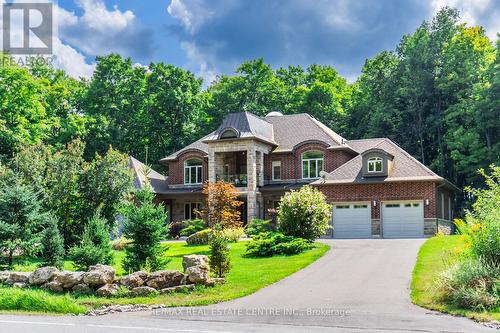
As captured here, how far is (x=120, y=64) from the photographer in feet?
174

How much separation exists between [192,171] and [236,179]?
4.40m

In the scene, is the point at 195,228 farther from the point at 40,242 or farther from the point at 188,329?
the point at 188,329

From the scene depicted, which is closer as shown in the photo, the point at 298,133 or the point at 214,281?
the point at 214,281

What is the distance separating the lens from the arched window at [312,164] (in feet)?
128

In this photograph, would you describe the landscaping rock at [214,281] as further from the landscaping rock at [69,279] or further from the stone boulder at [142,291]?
the landscaping rock at [69,279]

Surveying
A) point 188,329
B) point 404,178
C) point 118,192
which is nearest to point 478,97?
point 404,178

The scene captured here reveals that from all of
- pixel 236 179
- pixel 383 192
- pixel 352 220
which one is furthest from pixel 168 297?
pixel 236 179

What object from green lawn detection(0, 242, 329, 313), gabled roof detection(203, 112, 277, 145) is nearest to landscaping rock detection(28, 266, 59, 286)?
green lawn detection(0, 242, 329, 313)

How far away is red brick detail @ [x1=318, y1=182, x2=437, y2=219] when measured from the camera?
106ft

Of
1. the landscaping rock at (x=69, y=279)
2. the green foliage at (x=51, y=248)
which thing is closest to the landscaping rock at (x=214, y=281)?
the landscaping rock at (x=69, y=279)

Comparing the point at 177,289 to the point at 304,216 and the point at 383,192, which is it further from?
the point at 383,192

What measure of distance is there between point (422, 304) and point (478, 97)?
3156 cm

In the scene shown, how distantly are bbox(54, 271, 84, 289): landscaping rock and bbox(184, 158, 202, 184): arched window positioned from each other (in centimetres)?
2678

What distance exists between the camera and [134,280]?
15523 millimetres
